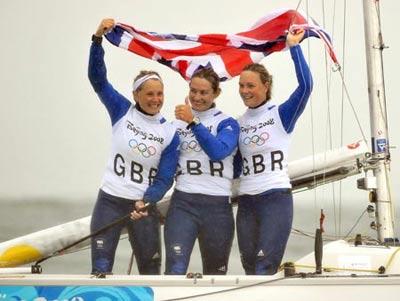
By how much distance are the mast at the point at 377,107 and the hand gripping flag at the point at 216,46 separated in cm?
63

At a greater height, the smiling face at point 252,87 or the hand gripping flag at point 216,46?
the hand gripping flag at point 216,46

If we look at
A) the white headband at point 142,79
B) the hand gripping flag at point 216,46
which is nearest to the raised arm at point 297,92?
the hand gripping flag at point 216,46

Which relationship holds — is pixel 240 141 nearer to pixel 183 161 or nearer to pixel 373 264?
pixel 183 161

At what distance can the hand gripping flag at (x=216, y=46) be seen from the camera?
8688 mm

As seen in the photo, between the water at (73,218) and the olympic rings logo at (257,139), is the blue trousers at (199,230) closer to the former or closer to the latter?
the olympic rings logo at (257,139)

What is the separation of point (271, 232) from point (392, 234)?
1.10 meters

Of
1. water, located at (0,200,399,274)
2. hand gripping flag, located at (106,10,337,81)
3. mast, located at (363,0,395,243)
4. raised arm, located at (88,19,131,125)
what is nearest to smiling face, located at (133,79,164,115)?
raised arm, located at (88,19,131,125)

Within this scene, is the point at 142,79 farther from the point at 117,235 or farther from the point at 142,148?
the point at 117,235

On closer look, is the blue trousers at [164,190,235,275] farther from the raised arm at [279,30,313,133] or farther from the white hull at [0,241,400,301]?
the raised arm at [279,30,313,133]

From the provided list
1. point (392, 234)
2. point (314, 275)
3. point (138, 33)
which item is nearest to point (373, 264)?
point (314, 275)

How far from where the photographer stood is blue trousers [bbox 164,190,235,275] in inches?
309

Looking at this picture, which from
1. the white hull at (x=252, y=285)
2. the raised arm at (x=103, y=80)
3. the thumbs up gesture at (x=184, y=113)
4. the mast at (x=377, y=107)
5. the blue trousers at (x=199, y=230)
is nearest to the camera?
the white hull at (x=252, y=285)

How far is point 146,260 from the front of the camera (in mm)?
8055

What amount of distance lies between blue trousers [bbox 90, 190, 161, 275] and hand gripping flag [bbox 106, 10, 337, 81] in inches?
47.6
